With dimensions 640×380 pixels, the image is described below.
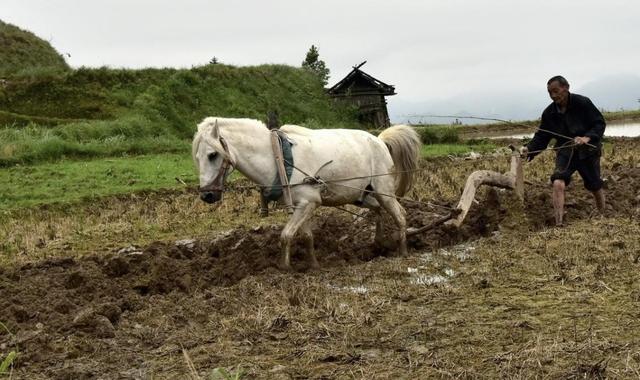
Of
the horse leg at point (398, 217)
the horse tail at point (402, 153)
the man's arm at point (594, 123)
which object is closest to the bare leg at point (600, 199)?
the man's arm at point (594, 123)

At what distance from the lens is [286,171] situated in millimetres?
7562

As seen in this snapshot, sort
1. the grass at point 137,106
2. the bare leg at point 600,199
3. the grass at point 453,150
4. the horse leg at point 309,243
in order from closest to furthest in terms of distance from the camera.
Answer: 1. the horse leg at point 309,243
2. the bare leg at point 600,199
3. the grass at point 137,106
4. the grass at point 453,150

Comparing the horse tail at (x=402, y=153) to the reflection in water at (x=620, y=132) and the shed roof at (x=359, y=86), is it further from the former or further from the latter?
the shed roof at (x=359, y=86)

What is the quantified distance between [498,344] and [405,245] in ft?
13.0

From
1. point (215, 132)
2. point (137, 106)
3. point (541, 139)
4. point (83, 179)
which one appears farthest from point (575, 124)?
point (137, 106)

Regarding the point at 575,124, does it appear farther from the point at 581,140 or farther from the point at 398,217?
the point at 398,217

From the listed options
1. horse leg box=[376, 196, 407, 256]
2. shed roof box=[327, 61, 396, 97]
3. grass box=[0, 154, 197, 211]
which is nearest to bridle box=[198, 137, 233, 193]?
horse leg box=[376, 196, 407, 256]

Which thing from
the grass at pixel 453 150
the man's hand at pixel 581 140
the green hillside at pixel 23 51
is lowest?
the grass at pixel 453 150

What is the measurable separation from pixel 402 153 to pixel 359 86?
2835cm

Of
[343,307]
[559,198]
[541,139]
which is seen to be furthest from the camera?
[541,139]

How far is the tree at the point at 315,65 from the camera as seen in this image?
40062mm

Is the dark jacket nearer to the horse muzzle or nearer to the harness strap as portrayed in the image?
the harness strap

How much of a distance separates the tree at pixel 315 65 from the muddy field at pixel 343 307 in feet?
103

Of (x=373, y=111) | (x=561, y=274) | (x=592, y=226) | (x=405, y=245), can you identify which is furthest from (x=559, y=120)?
(x=373, y=111)
